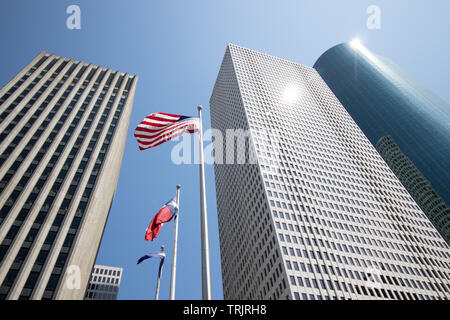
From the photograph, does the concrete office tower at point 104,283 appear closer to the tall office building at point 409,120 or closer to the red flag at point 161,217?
the red flag at point 161,217

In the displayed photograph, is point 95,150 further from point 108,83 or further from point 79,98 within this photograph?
point 108,83

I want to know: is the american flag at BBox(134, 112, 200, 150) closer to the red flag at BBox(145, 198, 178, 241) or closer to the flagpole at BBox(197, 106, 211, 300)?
the flagpole at BBox(197, 106, 211, 300)

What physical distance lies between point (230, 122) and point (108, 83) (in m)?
51.9

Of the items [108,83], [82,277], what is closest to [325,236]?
[82,277]

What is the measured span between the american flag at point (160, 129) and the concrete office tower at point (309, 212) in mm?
52273

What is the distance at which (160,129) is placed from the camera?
24.6m

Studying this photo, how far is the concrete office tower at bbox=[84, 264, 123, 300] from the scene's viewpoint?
5472 inches

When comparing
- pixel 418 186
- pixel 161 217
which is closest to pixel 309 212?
pixel 161 217

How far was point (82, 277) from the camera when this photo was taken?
5916 cm

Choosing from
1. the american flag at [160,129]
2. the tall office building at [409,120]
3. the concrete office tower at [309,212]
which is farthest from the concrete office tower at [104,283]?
the tall office building at [409,120]

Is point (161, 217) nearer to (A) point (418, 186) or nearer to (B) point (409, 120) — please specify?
Answer: (A) point (418, 186)

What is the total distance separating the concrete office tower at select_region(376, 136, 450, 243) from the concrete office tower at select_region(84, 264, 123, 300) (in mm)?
151138
